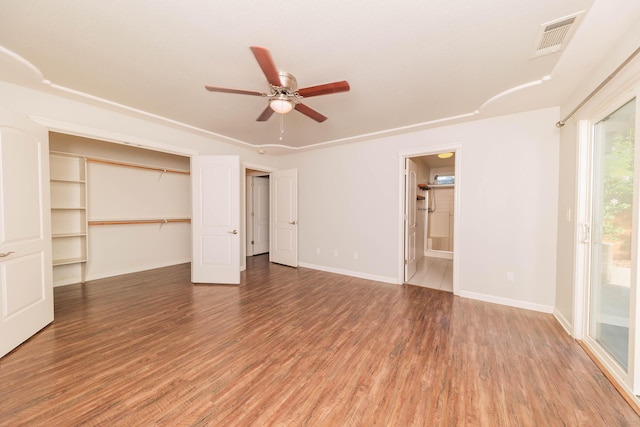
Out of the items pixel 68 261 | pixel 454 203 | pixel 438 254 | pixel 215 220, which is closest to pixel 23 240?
pixel 68 261

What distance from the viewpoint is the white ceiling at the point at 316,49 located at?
157cm

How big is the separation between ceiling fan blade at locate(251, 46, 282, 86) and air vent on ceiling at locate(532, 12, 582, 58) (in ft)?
6.38

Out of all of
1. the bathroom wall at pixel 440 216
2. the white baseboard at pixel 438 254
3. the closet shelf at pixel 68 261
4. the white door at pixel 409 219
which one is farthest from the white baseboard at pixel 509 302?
the closet shelf at pixel 68 261

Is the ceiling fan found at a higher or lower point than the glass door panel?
higher

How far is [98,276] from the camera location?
161 inches

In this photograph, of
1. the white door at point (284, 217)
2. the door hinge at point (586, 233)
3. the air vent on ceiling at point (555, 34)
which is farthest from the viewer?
the white door at point (284, 217)

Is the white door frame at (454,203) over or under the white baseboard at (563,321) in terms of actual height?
over

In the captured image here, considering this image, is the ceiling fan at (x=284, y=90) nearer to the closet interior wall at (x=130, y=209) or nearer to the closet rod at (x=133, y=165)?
the closet rod at (x=133, y=165)

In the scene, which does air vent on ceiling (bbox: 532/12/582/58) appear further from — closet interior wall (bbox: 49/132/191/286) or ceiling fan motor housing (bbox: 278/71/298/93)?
closet interior wall (bbox: 49/132/191/286)

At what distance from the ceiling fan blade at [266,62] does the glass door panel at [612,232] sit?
270 centimetres

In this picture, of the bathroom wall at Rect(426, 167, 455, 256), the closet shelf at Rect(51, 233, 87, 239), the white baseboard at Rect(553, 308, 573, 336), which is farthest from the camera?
the bathroom wall at Rect(426, 167, 455, 256)

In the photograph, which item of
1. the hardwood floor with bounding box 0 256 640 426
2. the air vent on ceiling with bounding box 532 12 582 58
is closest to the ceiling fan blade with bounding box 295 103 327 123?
the air vent on ceiling with bounding box 532 12 582 58

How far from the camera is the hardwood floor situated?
1479 millimetres

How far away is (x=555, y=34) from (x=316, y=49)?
70.2 inches
